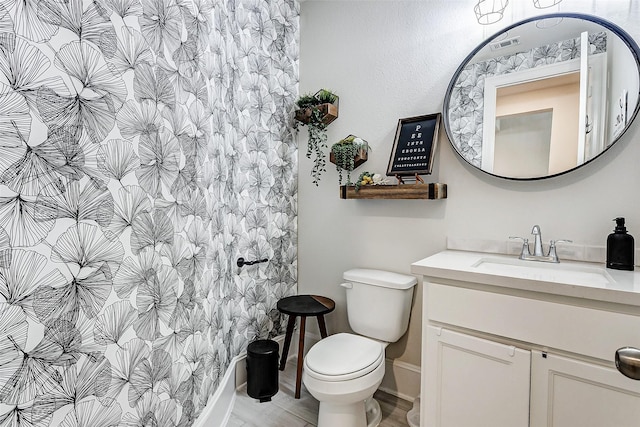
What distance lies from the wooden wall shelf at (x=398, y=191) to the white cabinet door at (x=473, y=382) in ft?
2.42

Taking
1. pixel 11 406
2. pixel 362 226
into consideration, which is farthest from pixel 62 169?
pixel 362 226

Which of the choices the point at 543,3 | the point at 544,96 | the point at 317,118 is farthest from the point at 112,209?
the point at 543,3

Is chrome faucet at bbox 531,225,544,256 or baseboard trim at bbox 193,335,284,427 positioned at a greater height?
chrome faucet at bbox 531,225,544,256

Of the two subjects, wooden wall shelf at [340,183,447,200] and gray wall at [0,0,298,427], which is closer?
gray wall at [0,0,298,427]

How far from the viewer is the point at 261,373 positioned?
6.37ft

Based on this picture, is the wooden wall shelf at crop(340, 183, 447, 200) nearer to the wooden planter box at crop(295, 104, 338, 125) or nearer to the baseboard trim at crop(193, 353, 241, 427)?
the wooden planter box at crop(295, 104, 338, 125)

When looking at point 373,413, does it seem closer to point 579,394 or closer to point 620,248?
point 579,394

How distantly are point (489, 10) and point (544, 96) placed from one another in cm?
54

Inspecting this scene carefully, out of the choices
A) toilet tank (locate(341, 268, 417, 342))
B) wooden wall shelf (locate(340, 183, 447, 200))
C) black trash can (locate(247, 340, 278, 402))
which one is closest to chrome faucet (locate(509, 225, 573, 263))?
wooden wall shelf (locate(340, 183, 447, 200))

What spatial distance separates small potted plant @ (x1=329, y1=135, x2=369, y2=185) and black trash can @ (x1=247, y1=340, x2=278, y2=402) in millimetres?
1214

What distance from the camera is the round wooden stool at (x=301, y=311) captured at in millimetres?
1994

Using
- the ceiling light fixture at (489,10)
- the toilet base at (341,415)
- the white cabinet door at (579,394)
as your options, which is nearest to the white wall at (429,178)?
the ceiling light fixture at (489,10)

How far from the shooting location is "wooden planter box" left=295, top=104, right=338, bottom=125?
220 centimetres

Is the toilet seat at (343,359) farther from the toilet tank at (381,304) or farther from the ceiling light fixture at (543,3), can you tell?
the ceiling light fixture at (543,3)
